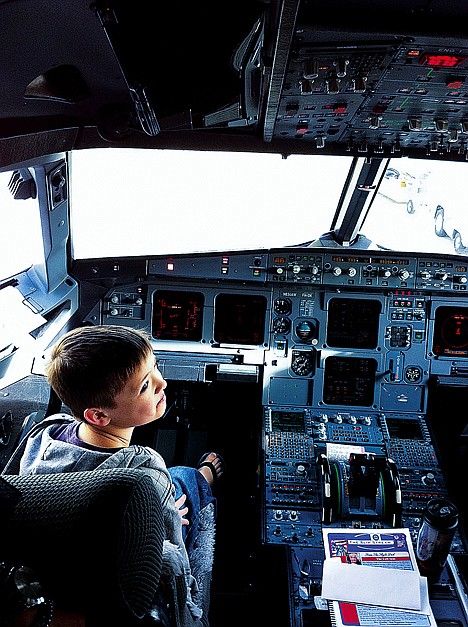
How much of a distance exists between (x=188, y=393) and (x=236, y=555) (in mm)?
1228

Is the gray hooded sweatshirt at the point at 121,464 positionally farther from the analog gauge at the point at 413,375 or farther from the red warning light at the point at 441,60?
the analog gauge at the point at 413,375

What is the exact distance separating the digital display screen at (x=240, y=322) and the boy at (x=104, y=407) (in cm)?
269

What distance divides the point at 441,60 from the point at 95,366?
138 centimetres

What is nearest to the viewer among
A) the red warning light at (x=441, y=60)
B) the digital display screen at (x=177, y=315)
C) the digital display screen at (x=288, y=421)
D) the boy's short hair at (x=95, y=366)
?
the boy's short hair at (x=95, y=366)

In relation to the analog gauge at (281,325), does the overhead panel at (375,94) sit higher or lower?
higher

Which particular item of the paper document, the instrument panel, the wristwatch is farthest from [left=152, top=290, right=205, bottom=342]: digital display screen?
the wristwatch

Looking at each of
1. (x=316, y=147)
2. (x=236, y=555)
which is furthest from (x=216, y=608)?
(x=316, y=147)

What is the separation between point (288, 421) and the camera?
4594mm

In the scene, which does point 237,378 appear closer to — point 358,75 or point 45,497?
point 358,75

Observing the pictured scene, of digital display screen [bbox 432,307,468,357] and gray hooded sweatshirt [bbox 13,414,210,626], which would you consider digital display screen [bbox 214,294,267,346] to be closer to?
digital display screen [bbox 432,307,468,357]

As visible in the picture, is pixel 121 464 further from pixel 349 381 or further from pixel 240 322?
pixel 349 381

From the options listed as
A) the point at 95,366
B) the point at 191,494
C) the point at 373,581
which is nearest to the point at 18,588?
the point at 95,366

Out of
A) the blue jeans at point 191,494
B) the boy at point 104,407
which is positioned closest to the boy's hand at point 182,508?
the blue jeans at point 191,494

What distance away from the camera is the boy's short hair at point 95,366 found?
73.7 inches
